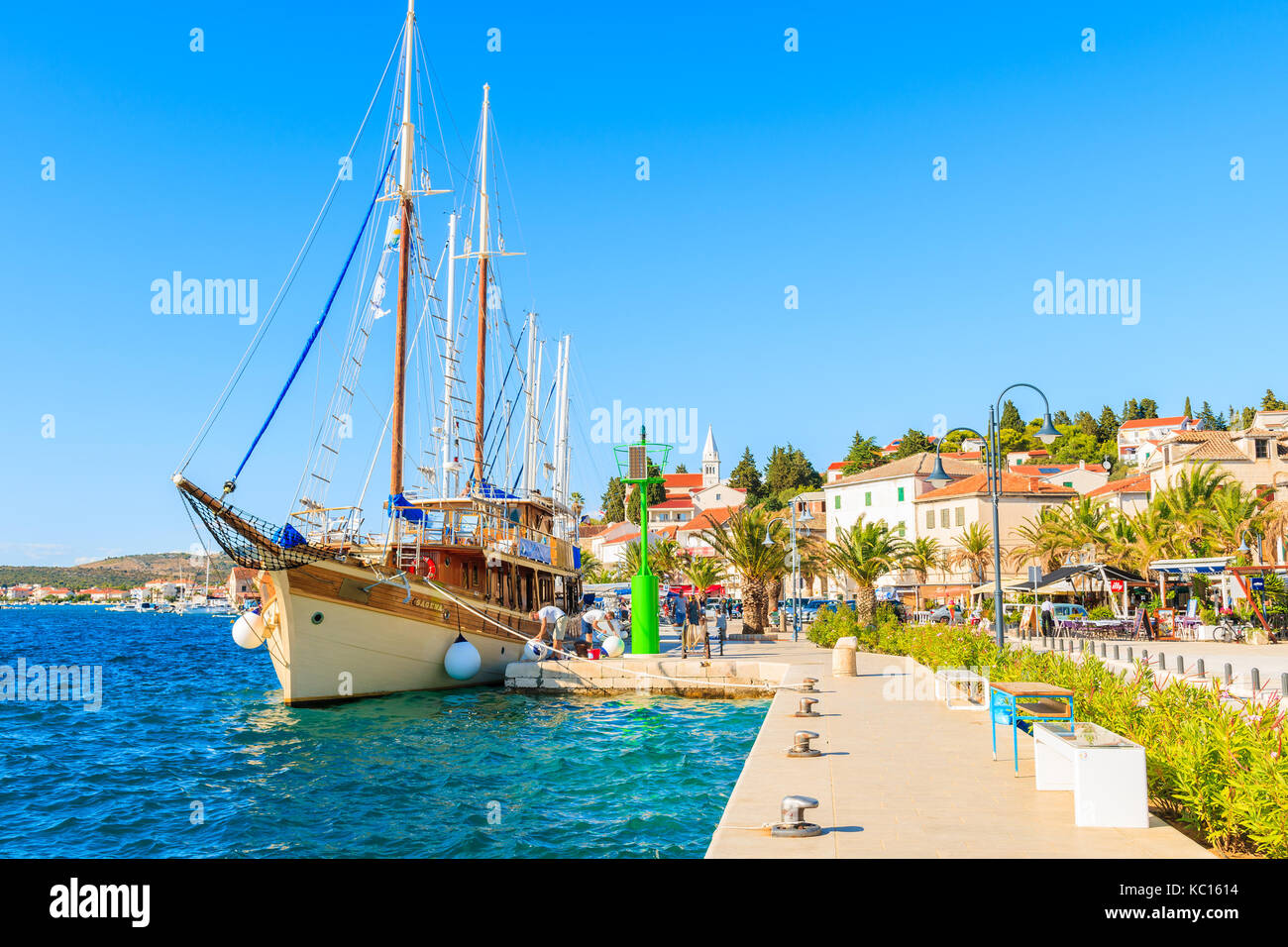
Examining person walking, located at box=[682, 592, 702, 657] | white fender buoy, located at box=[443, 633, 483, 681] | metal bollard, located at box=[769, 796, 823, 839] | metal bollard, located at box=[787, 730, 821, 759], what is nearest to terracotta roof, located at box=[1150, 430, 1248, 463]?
person walking, located at box=[682, 592, 702, 657]

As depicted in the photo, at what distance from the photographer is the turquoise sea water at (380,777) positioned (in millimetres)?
11297

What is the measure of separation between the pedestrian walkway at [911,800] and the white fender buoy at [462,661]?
1299 centimetres

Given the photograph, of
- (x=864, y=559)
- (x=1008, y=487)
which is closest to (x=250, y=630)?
(x=864, y=559)

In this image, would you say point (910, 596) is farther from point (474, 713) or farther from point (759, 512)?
point (474, 713)

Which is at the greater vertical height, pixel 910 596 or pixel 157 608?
pixel 910 596

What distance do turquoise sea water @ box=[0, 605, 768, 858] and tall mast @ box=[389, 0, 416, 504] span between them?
7370 millimetres

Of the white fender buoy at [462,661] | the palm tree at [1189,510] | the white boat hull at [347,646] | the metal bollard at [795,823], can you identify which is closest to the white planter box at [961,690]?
the metal bollard at [795,823]

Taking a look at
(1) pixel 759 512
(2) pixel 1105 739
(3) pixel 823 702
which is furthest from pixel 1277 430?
(2) pixel 1105 739

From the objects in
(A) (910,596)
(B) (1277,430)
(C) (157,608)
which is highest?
(B) (1277,430)

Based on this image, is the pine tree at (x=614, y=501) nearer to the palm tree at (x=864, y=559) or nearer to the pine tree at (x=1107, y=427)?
the pine tree at (x=1107, y=427)
